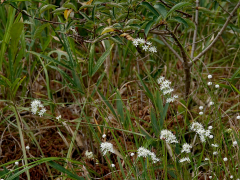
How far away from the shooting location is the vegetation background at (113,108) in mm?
1271

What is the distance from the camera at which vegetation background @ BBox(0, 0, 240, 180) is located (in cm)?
127

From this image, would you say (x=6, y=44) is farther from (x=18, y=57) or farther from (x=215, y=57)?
(x=215, y=57)

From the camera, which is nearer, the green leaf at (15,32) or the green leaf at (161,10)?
the green leaf at (161,10)

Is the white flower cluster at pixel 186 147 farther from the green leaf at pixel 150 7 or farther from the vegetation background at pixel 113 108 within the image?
the green leaf at pixel 150 7

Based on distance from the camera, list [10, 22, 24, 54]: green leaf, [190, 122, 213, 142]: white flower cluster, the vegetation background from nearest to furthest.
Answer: [190, 122, 213, 142]: white flower cluster
the vegetation background
[10, 22, 24, 54]: green leaf

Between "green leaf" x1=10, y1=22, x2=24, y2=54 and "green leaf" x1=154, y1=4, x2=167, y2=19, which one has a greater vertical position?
"green leaf" x1=154, y1=4, x2=167, y2=19

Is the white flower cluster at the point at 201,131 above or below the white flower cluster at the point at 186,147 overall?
above

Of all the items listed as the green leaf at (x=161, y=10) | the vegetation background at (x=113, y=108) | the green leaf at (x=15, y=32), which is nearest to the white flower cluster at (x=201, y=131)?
the vegetation background at (x=113, y=108)

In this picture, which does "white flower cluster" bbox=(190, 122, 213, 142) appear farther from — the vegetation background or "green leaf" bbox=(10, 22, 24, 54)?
"green leaf" bbox=(10, 22, 24, 54)

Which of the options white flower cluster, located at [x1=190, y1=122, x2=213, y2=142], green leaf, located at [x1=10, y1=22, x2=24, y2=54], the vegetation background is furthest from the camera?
green leaf, located at [x1=10, y1=22, x2=24, y2=54]

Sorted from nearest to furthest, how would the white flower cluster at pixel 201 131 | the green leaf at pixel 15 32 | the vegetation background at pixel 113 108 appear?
the white flower cluster at pixel 201 131, the vegetation background at pixel 113 108, the green leaf at pixel 15 32

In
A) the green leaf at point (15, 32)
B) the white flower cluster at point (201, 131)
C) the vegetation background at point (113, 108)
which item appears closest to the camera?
the white flower cluster at point (201, 131)

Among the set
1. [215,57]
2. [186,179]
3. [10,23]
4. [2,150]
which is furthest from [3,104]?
[215,57]

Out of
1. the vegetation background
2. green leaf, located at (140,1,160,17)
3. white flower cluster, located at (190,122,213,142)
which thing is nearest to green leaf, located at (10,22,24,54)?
the vegetation background
